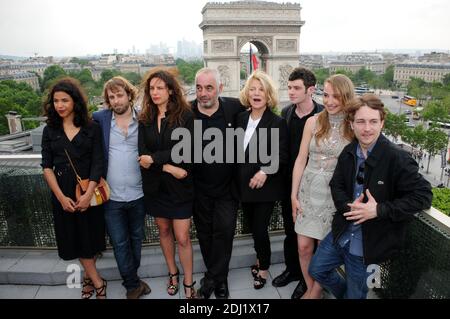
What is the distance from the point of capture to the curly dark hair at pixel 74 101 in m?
2.32

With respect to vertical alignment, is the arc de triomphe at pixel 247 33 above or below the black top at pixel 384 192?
above

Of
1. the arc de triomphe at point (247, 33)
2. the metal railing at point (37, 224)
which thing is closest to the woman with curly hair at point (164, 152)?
the metal railing at point (37, 224)

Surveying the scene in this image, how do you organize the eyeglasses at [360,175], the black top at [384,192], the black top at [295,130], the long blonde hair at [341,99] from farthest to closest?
the black top at [295,130] → the long blonde hair at [341,99] → the eyeglasses at [360,175] → the black top at [384,192]

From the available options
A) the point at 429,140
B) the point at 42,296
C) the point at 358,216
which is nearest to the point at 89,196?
the point at 42,296

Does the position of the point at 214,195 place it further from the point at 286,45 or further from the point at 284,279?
the point at 286,45

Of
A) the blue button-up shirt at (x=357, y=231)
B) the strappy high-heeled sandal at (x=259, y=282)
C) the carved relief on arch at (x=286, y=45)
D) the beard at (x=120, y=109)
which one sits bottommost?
the strappy high-heeled sandal at (x=259, y=282)

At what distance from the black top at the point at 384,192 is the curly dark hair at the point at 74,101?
1601mm

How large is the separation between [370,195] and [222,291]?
132 centimetres

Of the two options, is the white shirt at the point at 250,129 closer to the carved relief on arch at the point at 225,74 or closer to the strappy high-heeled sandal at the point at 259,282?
the strappy high-heeled sandal at the point at 259,282

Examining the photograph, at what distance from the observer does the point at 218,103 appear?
2529 mm

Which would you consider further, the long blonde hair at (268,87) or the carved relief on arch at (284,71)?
the carved relief on arch at (284,71)

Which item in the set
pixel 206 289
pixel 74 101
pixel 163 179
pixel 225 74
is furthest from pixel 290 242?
pixel 225 74

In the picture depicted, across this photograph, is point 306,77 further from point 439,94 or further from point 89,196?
point 439,94

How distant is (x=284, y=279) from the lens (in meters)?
2.81
